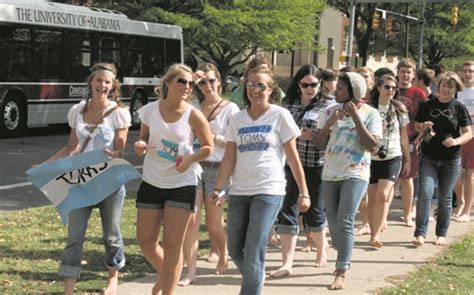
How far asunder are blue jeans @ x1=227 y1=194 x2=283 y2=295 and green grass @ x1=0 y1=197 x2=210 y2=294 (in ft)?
4.57

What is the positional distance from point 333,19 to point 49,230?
73.6 m

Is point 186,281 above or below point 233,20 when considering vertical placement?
below

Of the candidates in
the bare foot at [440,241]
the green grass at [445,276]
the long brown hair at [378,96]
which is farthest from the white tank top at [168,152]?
the bare foot at [440,241]

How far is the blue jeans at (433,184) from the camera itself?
8992mm

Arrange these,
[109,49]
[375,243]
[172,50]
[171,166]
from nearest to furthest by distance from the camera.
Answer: [171,166], [375,243], [109,49], [172,50]

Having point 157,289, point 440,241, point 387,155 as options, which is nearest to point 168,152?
point 157,289

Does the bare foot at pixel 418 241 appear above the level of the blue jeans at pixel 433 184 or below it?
below

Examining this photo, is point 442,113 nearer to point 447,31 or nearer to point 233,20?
point 233,20

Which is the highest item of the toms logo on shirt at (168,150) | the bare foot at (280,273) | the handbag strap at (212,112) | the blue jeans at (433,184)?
the handbag strap at (212,112)

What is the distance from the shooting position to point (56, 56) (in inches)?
851

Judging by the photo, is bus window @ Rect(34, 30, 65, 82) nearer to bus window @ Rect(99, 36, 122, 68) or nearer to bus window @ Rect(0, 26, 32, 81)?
bus window @ Rect(0, 26, 32, 81)

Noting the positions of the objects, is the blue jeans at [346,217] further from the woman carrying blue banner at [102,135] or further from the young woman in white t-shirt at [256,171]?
the woman carrying blue banner at [102,135]

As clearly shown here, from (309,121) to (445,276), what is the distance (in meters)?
1.83

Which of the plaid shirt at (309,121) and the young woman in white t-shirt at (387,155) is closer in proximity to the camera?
the plaid shirt at (309,121)
